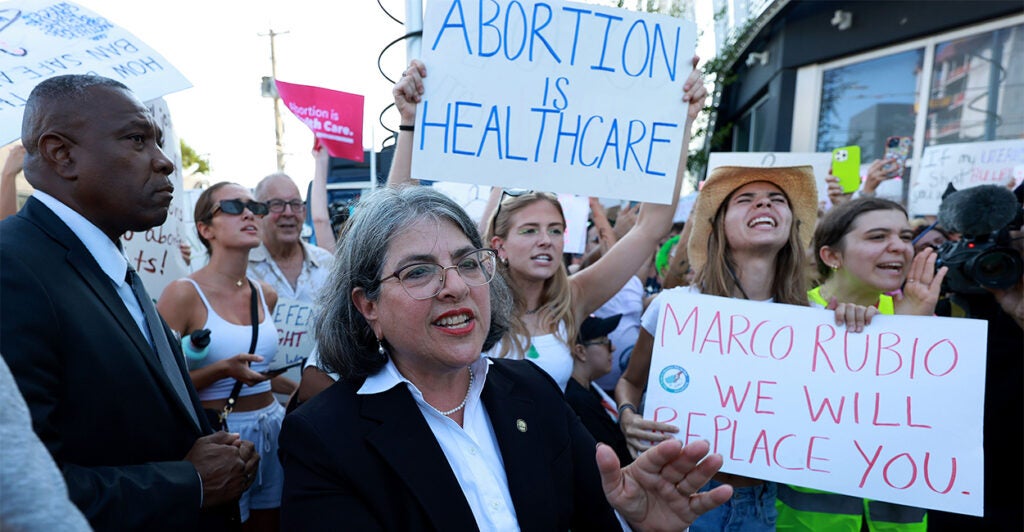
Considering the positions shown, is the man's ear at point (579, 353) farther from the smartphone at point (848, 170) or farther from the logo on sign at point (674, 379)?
A: the smartphone at point (848, 170)

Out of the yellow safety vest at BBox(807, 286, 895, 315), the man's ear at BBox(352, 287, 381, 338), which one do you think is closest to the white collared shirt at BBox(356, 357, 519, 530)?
the man's ear at BBox(352, 287, 381, 338)

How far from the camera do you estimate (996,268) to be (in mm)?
2344

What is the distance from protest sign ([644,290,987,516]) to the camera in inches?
Answer: 77.4

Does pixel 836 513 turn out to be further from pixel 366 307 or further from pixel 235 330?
pixel 235 330

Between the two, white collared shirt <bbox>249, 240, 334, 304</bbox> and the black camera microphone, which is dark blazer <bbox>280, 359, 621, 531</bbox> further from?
white collared shirt <bbox>249, 240, 334, 304</bbox>

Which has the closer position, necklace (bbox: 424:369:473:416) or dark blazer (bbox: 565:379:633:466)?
necklace (bbox: 424:369:473:416)

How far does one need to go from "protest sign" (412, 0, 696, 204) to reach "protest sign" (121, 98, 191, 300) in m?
1.96

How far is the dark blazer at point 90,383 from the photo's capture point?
134cm

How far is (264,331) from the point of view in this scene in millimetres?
3057

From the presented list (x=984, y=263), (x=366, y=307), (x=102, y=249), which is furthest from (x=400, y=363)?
(x=984, y=263)


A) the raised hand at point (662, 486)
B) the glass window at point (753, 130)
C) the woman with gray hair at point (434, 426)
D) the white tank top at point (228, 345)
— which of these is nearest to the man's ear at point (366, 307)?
the woman with gray hair at point (434, 426)

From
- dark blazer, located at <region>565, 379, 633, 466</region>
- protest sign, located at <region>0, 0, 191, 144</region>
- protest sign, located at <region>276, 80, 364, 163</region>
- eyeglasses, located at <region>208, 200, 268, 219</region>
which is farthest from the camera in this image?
protest sign, located at <region>276, 80, 364, 163</region>

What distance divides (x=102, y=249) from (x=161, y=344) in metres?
0.30

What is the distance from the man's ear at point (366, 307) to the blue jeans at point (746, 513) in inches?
53.1
